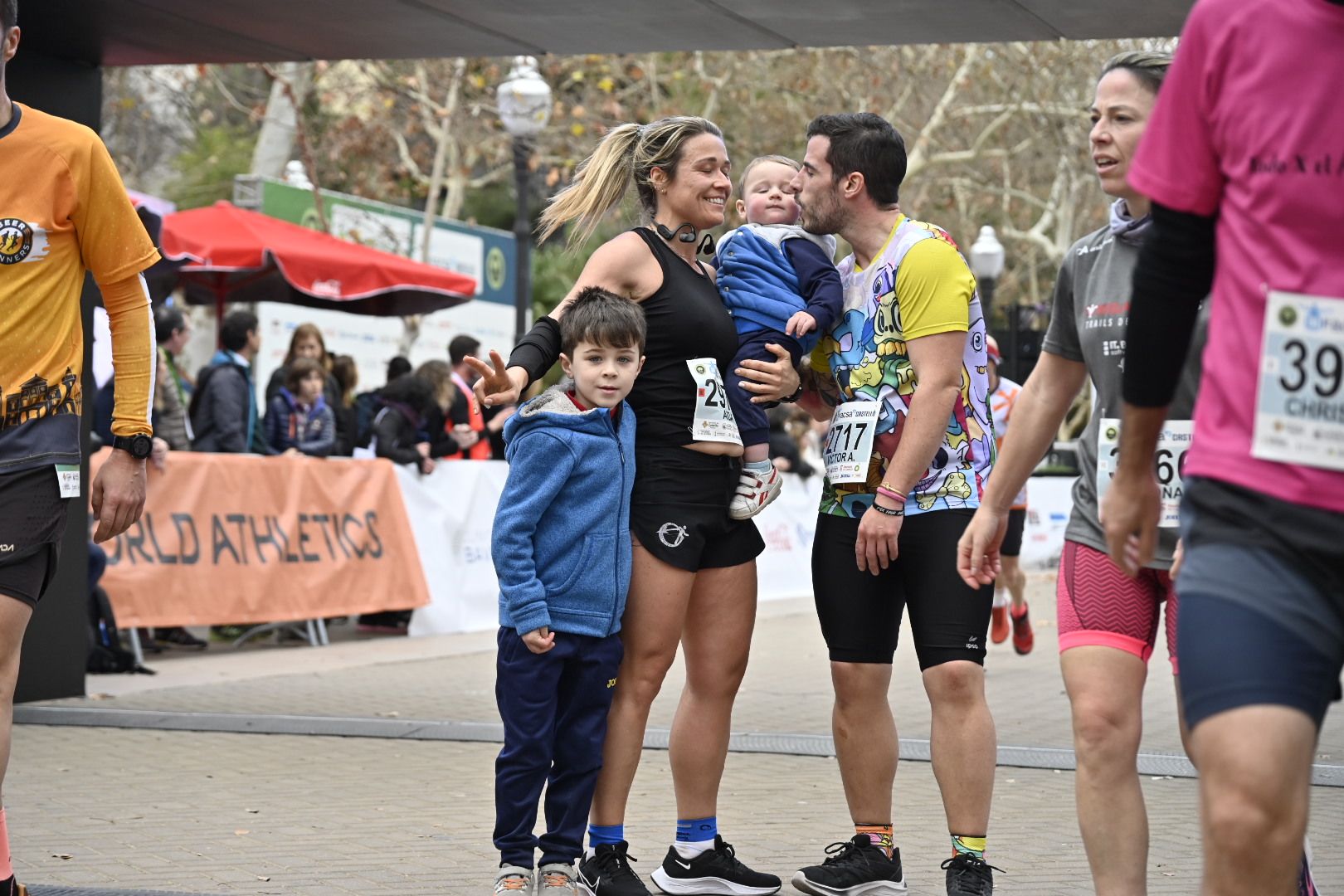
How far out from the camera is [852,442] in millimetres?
4984

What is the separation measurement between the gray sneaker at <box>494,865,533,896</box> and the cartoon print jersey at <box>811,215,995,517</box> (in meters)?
1.35

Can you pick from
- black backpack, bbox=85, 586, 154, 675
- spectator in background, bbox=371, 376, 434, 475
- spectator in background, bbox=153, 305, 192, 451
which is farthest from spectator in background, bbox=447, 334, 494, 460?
black backpack, bbox=85, 586, 154, 675

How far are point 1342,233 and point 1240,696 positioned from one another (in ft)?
2.21

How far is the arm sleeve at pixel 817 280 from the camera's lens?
198 inches

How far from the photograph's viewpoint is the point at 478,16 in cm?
787

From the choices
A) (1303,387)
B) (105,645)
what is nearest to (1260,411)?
(1303,387)

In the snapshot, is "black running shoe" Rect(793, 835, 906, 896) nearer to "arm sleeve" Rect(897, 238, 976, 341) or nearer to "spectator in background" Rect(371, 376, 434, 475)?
"arm sleeve" Rect(897, 238, 976, 341)

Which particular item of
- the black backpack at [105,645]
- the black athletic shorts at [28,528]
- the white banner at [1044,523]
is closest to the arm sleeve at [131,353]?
the black athletic shorts at [28,528]

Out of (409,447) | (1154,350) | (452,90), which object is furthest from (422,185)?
(1154,350)

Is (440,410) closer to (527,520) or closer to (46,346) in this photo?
(527,520)

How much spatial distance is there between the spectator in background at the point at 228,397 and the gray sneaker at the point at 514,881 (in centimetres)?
768

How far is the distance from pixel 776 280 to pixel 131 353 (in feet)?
5.93

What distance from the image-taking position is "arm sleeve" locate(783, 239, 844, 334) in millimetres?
5027

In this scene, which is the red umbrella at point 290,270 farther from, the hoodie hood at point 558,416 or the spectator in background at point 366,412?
the hoodie hood at point 558,416
